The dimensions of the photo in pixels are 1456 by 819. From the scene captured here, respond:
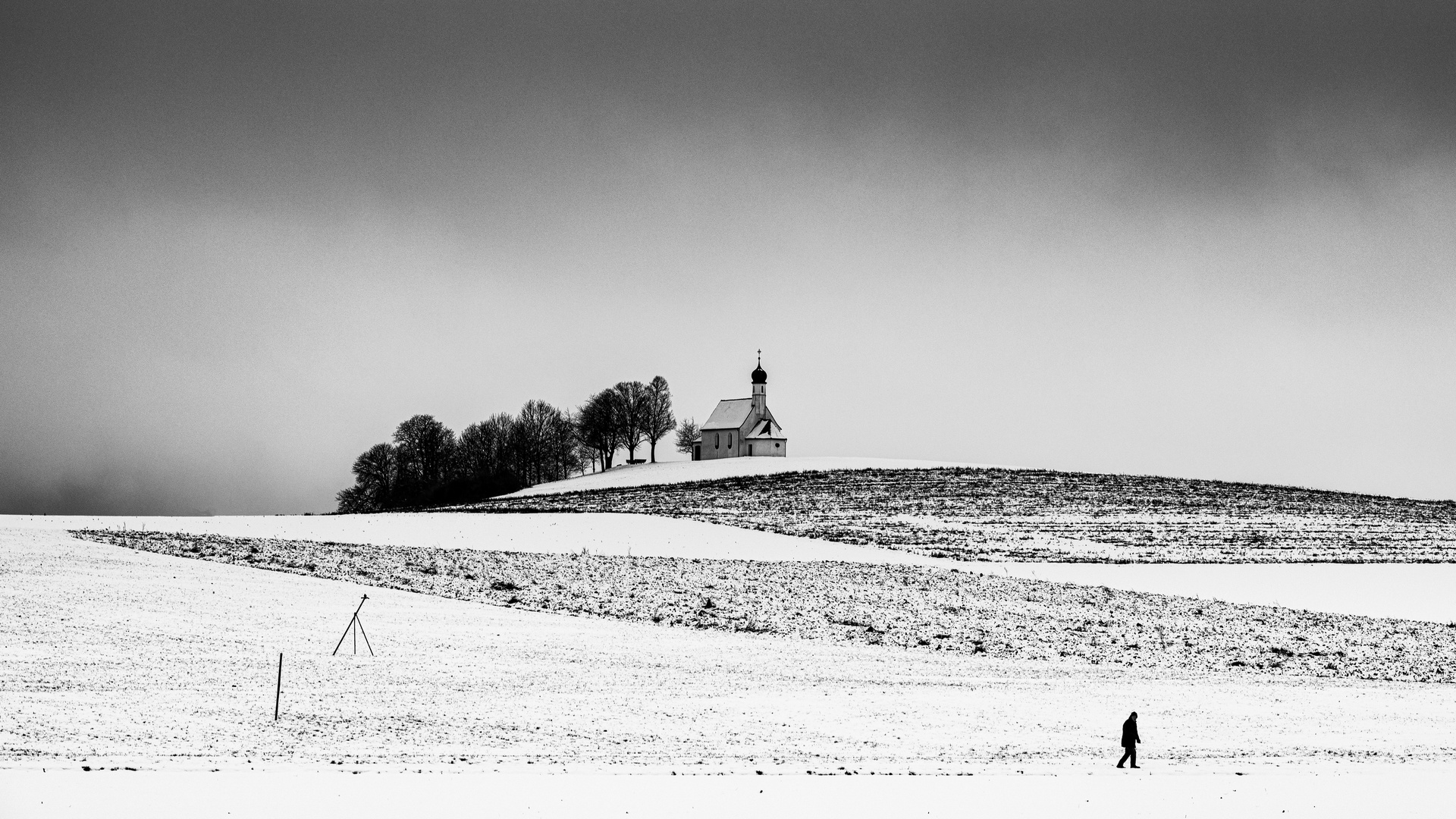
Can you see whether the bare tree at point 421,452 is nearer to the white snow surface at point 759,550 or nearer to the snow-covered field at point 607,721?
the white snow surface at point 759,550

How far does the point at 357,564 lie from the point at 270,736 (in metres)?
19.3

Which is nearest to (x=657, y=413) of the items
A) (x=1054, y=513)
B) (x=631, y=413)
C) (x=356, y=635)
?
(x=631, y=413)

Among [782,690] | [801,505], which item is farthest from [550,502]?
[782,690]

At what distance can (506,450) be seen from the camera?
108125 mm

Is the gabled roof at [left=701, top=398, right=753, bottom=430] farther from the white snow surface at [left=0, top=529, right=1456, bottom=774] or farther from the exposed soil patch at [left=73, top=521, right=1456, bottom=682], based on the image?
the white snow surface at [left=0, top=529, right=1456, bottom=774]

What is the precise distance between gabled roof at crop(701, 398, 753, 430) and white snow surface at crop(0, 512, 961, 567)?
59680 millimetres

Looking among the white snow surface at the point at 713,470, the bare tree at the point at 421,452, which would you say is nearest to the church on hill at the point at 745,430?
the white snow surface at the point at 713,470

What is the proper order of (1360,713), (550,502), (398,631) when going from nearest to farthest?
(1360,713) < (398,631) < (550,502)

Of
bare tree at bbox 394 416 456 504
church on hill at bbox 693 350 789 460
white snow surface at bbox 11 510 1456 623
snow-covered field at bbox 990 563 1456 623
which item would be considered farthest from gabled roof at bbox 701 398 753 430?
snow-covered field at bbox 990 563 1456 623

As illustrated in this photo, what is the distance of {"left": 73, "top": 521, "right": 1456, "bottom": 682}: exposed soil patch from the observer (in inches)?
984

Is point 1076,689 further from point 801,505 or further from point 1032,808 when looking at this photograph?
point 801,505

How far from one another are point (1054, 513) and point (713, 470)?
35.4 meters

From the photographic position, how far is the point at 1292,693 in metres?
20.4

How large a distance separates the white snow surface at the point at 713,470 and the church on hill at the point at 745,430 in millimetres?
11683
